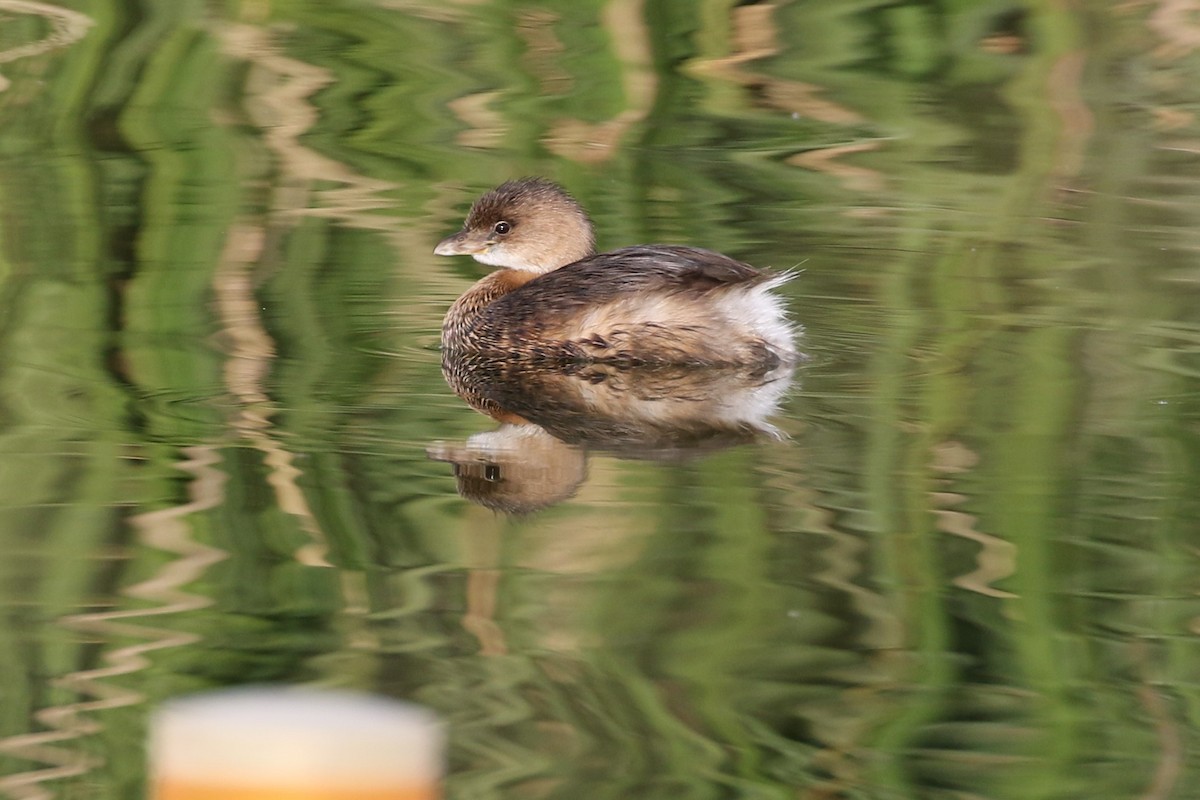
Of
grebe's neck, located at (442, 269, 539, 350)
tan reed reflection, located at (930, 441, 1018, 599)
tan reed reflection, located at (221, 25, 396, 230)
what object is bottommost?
tan reed reflection, located at (930, 441, 1018, 599)

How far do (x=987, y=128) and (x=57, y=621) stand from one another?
653cm

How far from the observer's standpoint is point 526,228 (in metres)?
6.21

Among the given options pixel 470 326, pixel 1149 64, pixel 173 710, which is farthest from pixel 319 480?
pixel 1149 64

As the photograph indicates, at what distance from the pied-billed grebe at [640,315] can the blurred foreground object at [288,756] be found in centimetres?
364

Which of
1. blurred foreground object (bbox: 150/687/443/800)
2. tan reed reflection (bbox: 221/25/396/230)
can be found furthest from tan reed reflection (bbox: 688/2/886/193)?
blurred foreground object (bbox: 150/687/443/800)

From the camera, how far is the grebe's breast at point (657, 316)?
543 centimetres

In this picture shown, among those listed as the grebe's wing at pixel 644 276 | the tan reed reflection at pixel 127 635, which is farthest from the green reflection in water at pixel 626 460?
the grebe's wing at pixel 644 276

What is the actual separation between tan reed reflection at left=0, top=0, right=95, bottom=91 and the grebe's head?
438 cm

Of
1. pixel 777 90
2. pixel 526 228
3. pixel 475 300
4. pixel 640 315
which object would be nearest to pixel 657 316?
pixel 640 315

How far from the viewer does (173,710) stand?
6.57ft

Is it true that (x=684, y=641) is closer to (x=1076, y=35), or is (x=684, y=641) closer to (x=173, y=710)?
(x=173, y=710)

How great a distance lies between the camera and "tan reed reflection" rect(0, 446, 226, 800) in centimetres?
295

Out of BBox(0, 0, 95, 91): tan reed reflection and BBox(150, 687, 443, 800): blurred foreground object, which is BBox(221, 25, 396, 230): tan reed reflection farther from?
BBox(150, 687, 443, 800): blurred foreground object

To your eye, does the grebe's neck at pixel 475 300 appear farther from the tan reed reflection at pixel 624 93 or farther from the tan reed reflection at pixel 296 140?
the tan reed reflection at pixel 624 93
